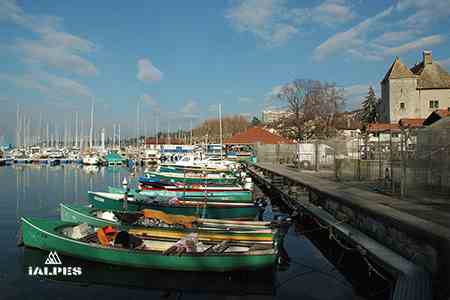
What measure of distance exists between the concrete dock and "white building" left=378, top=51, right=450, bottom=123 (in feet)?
181

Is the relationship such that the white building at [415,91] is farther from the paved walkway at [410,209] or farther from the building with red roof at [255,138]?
the paved walkway at [410,209]

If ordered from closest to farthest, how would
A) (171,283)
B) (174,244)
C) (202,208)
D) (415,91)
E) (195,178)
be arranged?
(171,283)
(174,244)
(202,208)
(195,178)
(415,91)

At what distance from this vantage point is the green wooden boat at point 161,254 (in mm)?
9812

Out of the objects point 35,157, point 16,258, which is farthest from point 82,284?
point 35,157

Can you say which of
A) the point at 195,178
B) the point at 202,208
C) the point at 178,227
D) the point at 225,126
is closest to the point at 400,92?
the point at 195,178

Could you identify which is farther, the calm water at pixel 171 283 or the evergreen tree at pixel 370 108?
the evergreen tree at pixel 370 108

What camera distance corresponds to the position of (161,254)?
10055mm

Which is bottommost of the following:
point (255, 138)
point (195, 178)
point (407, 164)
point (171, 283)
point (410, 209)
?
point (171, 283)

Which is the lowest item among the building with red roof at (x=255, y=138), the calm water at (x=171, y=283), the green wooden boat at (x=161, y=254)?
the calm water at (x=171, y=283)

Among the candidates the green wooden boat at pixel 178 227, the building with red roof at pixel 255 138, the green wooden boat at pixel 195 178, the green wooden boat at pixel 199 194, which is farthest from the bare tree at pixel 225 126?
the green wooden boat at pixel 178 227

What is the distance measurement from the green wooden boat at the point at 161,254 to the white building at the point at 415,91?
6166 centimetres

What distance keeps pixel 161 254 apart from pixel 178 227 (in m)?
1.83

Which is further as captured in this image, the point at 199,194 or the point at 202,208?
the point at 199,194

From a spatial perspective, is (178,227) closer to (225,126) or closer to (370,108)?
(370,108)
